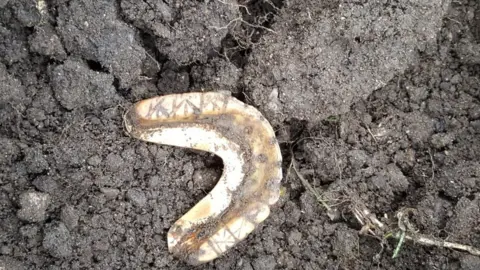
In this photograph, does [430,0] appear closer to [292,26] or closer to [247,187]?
[292,26]

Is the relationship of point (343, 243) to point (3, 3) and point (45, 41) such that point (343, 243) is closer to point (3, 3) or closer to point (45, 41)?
point (45, 41)

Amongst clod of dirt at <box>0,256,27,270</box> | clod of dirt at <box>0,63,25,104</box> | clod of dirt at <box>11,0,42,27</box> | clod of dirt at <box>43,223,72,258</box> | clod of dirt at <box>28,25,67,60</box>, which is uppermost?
clod of dirt at <box>11,0,42,27</box>

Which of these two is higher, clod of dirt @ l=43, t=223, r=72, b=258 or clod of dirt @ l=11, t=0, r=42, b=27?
clod of dirt @ l=11, t=0, r=42, b=27

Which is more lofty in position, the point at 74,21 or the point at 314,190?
the point at 74,21

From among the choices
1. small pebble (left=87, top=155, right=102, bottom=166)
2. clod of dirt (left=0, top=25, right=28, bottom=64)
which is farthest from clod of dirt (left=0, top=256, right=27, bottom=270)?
clod of dirt (left=0, top=25, right=28, bottom=64)

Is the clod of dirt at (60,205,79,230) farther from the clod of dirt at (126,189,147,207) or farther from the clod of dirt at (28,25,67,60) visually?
the clod of dirt at (28,25,67,60)

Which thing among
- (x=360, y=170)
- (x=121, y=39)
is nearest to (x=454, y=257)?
(x=360, y=170)

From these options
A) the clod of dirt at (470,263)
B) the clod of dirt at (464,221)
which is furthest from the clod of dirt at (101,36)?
the clod of dirt at (470,263)
